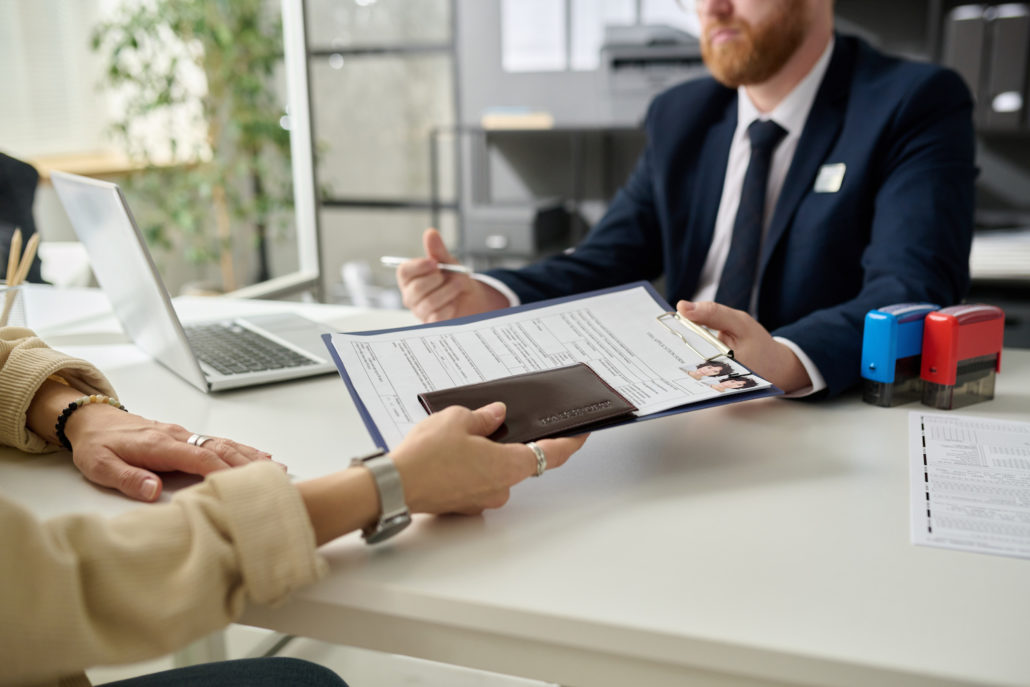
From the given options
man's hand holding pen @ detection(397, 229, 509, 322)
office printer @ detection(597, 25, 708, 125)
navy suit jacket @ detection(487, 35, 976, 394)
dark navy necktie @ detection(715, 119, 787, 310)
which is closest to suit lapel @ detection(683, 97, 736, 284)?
navy suit jacket @ detection(487, 35, 976, 394)

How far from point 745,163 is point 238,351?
0.97 meters

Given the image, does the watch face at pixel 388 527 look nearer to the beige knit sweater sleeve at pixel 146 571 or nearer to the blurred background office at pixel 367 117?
the beige knit sweater sleeve at pixel 146 571

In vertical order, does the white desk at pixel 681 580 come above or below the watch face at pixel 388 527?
below

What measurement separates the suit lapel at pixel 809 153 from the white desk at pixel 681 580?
641mm

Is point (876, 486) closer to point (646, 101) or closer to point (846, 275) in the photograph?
point (846, 275)

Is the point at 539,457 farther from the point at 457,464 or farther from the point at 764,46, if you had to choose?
the point at 764,46

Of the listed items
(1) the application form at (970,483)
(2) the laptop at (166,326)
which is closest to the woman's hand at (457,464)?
(1) the application form at (970,483)

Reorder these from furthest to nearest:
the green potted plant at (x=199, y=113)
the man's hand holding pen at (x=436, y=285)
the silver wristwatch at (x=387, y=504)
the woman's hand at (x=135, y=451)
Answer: the green potted plant at (x=199, y=113) → the man's hand holding pen at (x=436, y=285) → the woman's hand at (x=135, y=451) → the silver wristwatch at (x=387, y=504)

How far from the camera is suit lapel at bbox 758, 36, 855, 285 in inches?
56.3

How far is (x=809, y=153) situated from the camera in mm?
1436

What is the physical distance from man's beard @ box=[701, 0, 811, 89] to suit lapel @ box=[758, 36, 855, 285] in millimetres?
108

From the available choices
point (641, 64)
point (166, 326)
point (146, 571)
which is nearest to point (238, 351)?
point (166, 326)

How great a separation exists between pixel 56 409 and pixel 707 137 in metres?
1.24

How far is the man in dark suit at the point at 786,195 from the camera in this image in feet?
4.11
